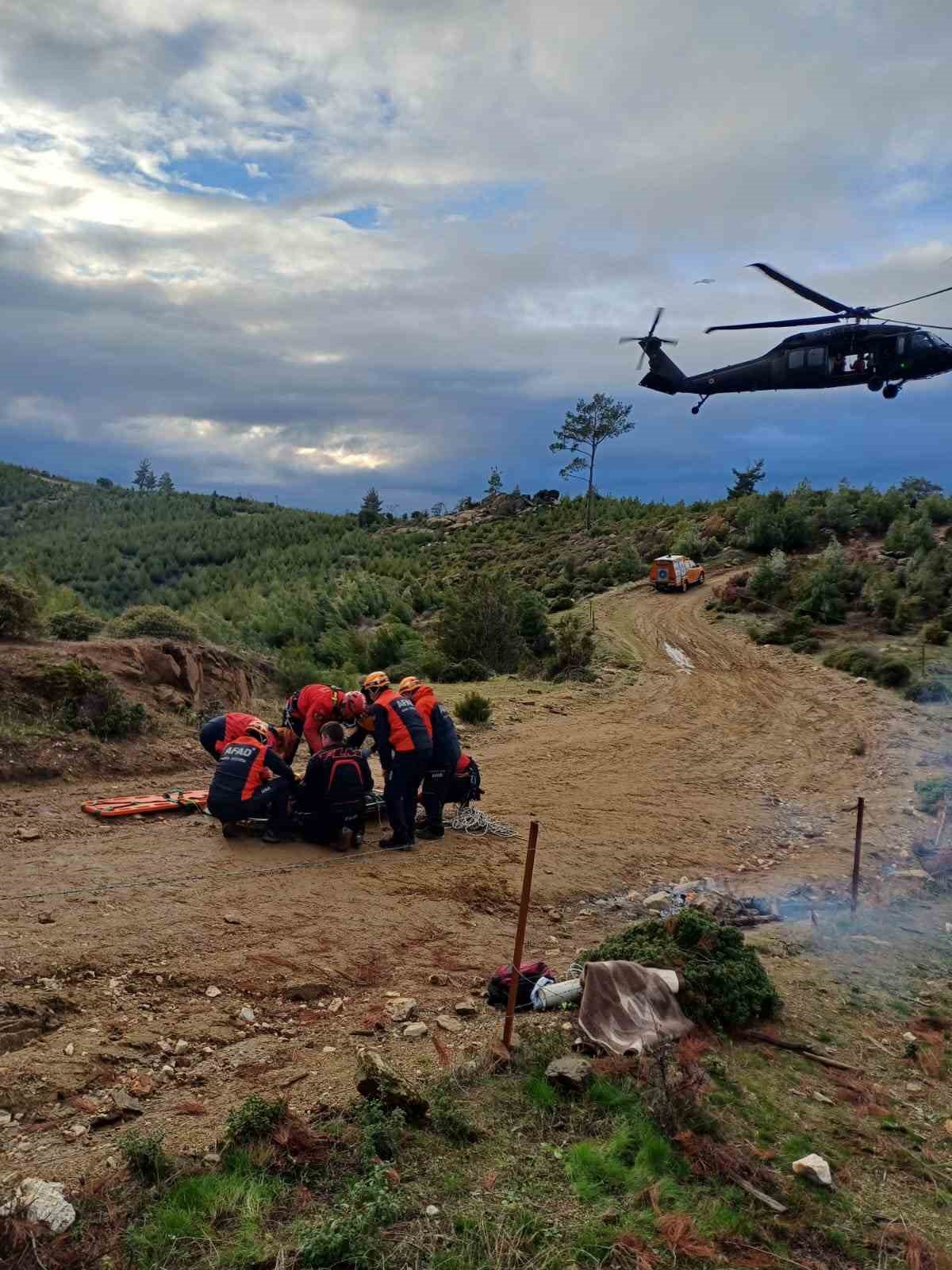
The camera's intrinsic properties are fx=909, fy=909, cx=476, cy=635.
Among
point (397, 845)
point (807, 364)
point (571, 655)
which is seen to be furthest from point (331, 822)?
point (571, 655)

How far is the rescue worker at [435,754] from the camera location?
32.4 feet

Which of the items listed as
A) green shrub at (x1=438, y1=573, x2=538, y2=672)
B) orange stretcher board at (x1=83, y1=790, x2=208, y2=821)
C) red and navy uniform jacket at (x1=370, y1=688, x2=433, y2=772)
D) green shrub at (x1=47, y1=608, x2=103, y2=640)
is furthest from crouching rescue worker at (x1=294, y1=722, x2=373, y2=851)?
green shrub at (x1=438, y1=573, x2=538, y2=672)

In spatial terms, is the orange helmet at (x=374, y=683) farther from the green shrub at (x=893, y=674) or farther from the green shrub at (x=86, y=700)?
the green shrub at (x=893, y=674)

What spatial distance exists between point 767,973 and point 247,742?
526 centimetres

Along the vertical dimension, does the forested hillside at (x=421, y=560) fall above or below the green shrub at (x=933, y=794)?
above

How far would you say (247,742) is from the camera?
9.08 metres

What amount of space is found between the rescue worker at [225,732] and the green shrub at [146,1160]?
211 inches

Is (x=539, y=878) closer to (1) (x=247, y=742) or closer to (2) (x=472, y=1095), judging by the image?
(1) (x=247, y=742)

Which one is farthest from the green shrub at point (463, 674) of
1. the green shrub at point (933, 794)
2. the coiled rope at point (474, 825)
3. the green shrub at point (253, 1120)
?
the green shrub at point (253, 1120)

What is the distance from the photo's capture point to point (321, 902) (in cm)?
802

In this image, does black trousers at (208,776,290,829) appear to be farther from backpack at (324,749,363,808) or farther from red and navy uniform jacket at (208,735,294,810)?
backpack at (324,749,363,808)

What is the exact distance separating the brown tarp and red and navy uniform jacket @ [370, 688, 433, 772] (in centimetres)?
336

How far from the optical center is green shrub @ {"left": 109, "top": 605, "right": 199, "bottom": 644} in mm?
14812

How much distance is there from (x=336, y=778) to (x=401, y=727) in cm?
84
